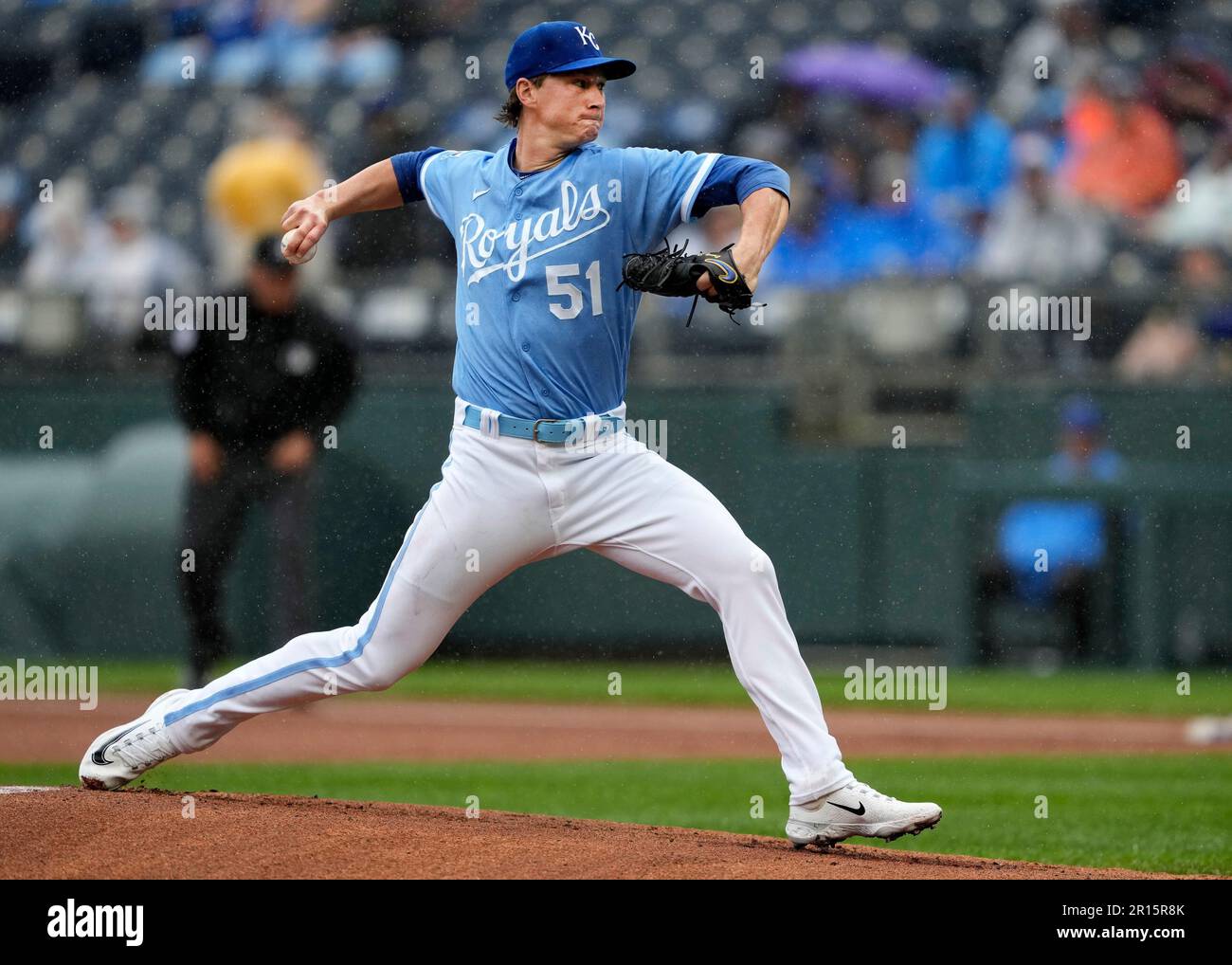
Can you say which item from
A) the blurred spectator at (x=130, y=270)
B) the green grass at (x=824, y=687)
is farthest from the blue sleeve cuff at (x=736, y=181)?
the blurred spectator at (x=130, y=270)

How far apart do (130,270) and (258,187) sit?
5.15 feet

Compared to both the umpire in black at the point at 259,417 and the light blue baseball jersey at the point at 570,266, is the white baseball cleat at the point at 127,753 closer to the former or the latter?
the light blue baseball jersey at the point at 570,266

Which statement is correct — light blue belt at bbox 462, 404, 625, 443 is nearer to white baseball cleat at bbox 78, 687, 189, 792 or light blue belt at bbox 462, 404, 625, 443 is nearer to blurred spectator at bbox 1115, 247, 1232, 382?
white baseball cleat at bbox 78, 687, 189, 792

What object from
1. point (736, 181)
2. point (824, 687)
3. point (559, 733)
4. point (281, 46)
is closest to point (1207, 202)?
point (824, 687)

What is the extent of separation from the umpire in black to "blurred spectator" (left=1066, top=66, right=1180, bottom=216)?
15.8ft

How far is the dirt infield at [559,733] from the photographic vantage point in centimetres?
756

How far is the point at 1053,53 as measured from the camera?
36.0ft

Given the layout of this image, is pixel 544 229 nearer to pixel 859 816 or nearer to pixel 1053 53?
pixel 859 816

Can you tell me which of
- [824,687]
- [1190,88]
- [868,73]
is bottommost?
[824,687]

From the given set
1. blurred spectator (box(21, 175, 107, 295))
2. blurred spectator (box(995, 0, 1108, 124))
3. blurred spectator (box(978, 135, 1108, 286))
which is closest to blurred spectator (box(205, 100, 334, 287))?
blurred spectator (box(21, 175, 107, 295))

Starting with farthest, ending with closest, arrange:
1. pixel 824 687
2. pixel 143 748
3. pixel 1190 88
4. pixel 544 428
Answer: pixel 1190 88 → pixel 824 687 → pixel 143 748 → pixel 544 428

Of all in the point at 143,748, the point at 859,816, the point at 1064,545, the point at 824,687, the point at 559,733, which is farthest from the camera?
the point at 1064,545

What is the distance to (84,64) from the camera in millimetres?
10844

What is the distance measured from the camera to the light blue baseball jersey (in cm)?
423
